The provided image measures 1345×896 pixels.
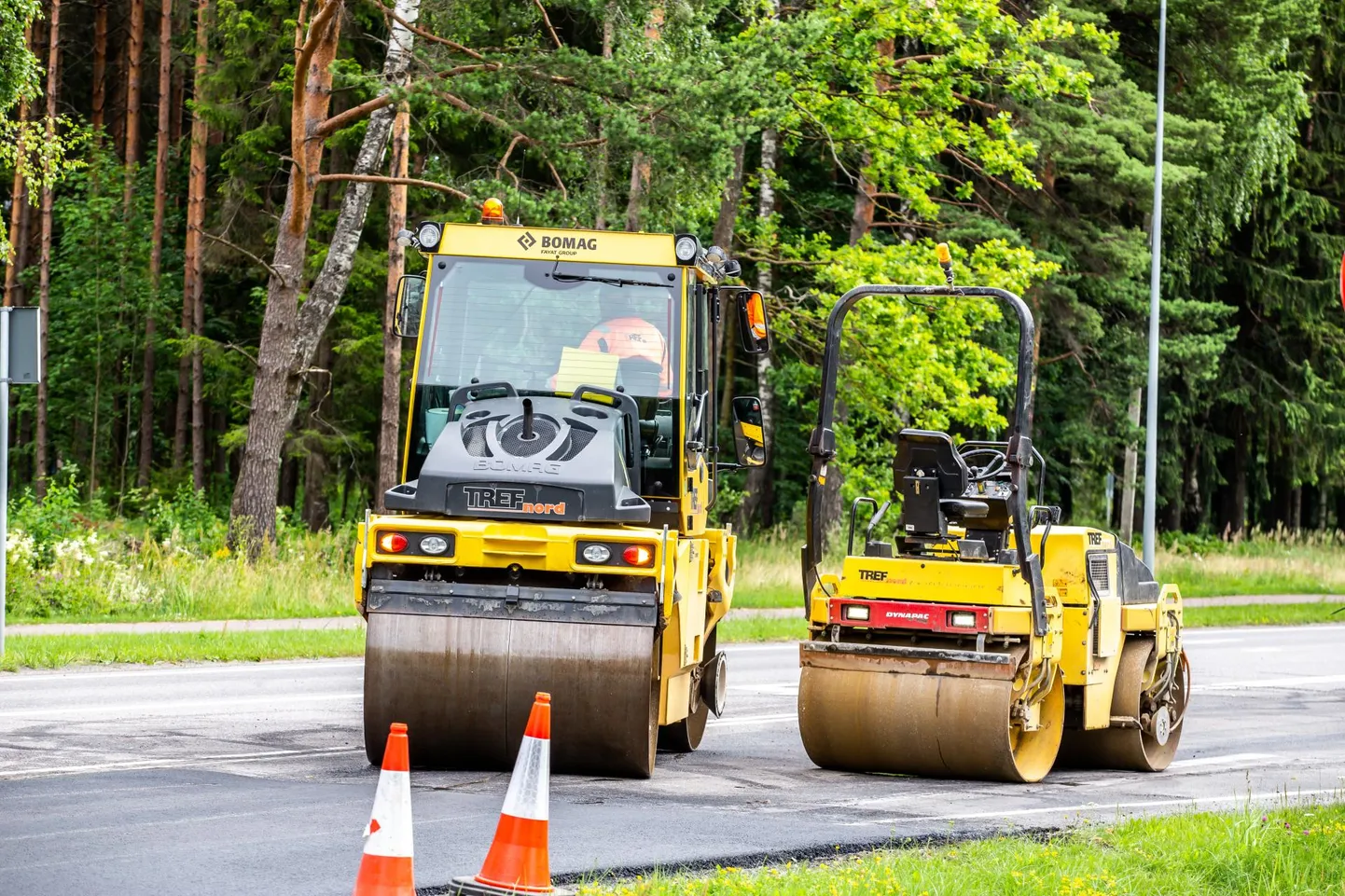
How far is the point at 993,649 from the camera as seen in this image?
34.1 ft

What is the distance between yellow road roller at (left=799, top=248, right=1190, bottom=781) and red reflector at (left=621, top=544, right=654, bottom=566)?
1.17 meters

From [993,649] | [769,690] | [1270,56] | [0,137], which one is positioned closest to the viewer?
[993,649]

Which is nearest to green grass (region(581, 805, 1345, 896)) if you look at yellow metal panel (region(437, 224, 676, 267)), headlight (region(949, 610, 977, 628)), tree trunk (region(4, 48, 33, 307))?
headlight (region(949, 610, 977, 628))

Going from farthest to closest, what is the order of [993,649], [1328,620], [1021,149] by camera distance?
1. [1328,620]
2. [1021,149]
3. [993,649]

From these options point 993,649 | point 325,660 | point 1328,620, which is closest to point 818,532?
point 993,649

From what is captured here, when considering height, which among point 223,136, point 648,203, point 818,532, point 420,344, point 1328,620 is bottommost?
point 1328,620

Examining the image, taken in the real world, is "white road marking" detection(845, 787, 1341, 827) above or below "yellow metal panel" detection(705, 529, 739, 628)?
below

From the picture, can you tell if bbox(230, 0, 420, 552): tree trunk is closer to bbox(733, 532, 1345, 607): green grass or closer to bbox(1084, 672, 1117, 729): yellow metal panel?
bbox(733, 532, 1345, 607): green grass

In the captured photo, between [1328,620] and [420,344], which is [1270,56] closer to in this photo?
[1328,620]

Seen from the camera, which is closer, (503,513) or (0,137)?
(503,513)

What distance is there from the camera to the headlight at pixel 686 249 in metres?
10.8

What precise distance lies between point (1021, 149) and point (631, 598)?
19332 mm

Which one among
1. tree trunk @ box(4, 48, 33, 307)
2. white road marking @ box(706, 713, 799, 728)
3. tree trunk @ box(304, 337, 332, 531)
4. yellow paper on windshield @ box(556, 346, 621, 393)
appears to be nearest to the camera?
yellow paper on windshield @ box(556, 346, 621, 393)

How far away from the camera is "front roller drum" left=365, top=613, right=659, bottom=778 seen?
9367 millimetres
